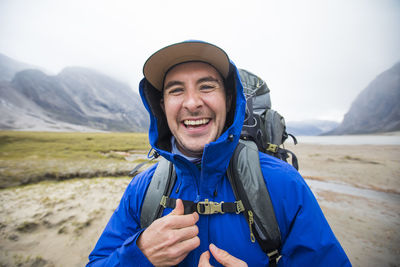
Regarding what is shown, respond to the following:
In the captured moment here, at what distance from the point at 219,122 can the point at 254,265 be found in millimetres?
1717

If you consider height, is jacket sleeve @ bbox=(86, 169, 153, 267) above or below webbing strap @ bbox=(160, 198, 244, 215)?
below

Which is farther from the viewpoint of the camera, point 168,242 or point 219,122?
point 219,122

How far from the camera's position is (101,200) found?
7.75m

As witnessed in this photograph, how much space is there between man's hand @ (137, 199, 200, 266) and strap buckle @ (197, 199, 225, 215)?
231mm

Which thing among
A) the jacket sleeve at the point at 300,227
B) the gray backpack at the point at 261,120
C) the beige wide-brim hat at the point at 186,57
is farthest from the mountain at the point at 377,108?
the beige wide-brim hat at the point at 186,57

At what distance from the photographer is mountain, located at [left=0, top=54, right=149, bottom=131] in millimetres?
103438

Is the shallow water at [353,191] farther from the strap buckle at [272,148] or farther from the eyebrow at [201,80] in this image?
the eyebrow at [201,80]

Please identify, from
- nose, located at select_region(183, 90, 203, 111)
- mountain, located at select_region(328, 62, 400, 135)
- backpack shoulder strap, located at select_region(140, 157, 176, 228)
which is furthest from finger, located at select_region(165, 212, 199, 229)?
mountain, located at select_region(328, 62, 400, 135)

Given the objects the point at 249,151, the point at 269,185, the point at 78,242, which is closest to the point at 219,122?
the point at 249,151

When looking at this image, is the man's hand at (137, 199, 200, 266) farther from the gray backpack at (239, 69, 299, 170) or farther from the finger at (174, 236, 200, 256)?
the gray backpack at (239, 69, 299, 170)

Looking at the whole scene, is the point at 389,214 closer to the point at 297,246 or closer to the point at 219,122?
the point at 297,246

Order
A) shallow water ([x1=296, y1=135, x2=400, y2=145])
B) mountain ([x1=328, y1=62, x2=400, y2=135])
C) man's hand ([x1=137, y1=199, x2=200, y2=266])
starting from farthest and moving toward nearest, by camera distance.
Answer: mountain ([x1=328, y1=62, x2=400, y2=135])
shallow water ([x1=296, y1=135, x2=400, y2=145])
man's hand ([x1=137, y1=199, x2=200, y2=266])

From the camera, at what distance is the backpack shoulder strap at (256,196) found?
5.75 ft

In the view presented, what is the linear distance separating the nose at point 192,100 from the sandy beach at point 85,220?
223 inches
